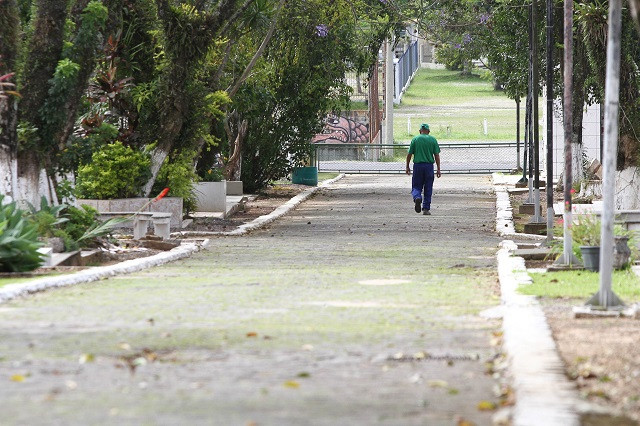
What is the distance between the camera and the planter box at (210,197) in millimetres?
26469

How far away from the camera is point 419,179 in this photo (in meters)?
25.1

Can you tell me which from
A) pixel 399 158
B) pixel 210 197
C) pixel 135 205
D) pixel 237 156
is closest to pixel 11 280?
pixel 135 205

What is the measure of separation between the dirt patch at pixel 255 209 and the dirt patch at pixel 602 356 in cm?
1363

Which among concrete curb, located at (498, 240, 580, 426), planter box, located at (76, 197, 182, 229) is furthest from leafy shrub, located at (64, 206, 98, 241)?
concrete curb, located at (498, 240, 580, 426)

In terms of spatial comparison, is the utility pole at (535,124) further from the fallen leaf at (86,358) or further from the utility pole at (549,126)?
the fallen leaf at (86,358)

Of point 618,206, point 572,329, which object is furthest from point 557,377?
point 618,206

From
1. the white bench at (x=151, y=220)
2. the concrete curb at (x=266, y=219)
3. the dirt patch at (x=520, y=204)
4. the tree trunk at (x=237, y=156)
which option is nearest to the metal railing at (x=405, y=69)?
the concrete curb at (x=266, y=219)

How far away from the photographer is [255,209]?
29484 mm

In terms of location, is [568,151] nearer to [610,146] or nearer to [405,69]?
[610,146]

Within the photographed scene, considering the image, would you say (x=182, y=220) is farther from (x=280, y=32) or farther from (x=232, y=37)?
(x=280, y=32)

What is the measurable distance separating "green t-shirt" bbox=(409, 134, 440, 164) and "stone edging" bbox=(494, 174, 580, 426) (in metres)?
13.2

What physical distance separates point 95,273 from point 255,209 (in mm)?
16434

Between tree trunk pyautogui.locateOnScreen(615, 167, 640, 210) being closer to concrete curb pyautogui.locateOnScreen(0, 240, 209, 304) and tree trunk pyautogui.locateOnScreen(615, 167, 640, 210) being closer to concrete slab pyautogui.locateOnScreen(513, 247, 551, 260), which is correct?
concrete slab pyautogui.locateOnScreen(513, 247, 551, 260)

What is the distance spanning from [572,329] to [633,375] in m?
1.90
